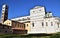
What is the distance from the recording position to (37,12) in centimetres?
3144

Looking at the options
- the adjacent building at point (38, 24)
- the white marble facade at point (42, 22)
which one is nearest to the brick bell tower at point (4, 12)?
the adjacent building at point (38, 24)

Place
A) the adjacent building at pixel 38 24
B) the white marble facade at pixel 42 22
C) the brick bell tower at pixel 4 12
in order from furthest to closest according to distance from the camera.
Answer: the brick bell tower at pixel 4 12 < the white marble facade at pixel 42 22 < the adjacent building at pixel 38 24

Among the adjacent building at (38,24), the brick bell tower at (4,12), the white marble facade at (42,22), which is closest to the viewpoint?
the adjacent building at (38,24)

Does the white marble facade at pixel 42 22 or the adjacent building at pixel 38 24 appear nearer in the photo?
the adjacent building at pixel 38 24

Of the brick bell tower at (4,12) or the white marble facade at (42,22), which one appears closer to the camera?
the white marble facade at (42,22)

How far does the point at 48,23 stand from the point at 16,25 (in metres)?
8.80

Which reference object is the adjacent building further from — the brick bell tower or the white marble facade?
the brick bell tower

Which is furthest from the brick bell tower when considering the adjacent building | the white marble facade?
the white marble facade

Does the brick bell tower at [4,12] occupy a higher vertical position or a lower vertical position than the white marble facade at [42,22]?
higher

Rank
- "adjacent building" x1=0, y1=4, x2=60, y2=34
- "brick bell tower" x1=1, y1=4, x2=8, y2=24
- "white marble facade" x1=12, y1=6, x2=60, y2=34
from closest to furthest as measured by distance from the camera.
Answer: "adjacent building" x1=0, y1=4, x2=60, y2=34 < "white marble facade" x1=12, y1=6, x2=60, y2=34 < "brick bell tower" x1=1, y1=4, x2=8, y2=24

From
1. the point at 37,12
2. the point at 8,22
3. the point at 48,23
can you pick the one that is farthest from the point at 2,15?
the point at 48,23

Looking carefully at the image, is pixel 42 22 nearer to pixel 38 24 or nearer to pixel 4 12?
pixel 38 24

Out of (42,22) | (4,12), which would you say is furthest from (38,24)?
(4,12)

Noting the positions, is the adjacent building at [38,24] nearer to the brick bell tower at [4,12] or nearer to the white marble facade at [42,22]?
the white marble facade at [42,22]
